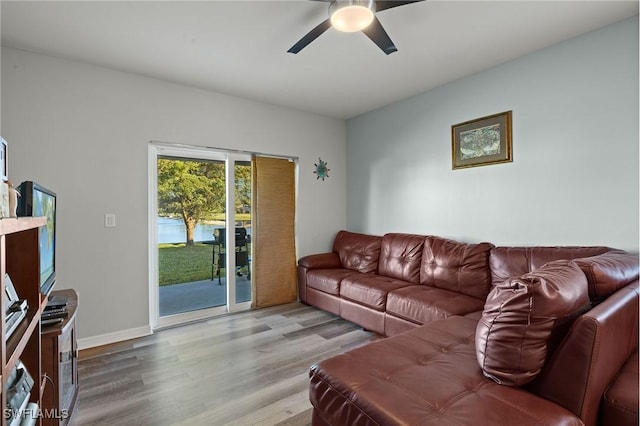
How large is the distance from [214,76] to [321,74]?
3.55ft

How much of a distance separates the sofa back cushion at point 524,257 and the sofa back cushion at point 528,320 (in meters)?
1.27

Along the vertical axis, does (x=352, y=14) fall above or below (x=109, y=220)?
above

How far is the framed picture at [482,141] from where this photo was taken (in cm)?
295

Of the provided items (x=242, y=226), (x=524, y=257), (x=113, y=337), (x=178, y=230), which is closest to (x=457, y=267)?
(x=524, y=257)

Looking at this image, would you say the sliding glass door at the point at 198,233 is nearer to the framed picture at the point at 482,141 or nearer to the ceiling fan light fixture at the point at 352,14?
the ceiling fan light fixture at the point at 352,14

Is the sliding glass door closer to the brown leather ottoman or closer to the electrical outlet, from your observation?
the electrical outlet

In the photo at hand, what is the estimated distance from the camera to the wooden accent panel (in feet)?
12.7

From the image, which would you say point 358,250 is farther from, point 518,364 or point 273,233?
point 518,364

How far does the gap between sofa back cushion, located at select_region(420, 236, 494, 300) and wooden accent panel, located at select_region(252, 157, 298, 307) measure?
5.75ft

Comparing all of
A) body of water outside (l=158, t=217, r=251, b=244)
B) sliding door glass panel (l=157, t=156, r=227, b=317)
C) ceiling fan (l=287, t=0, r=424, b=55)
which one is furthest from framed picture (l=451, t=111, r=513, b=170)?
body of water outside (l=158, t=217, r=251, b=244)

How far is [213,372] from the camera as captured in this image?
2.36 m

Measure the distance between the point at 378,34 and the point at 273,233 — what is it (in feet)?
8.63

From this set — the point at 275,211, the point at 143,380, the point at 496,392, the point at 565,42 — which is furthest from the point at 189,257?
the point at 565,42

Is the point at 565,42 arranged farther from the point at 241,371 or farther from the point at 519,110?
the point at 241,371
